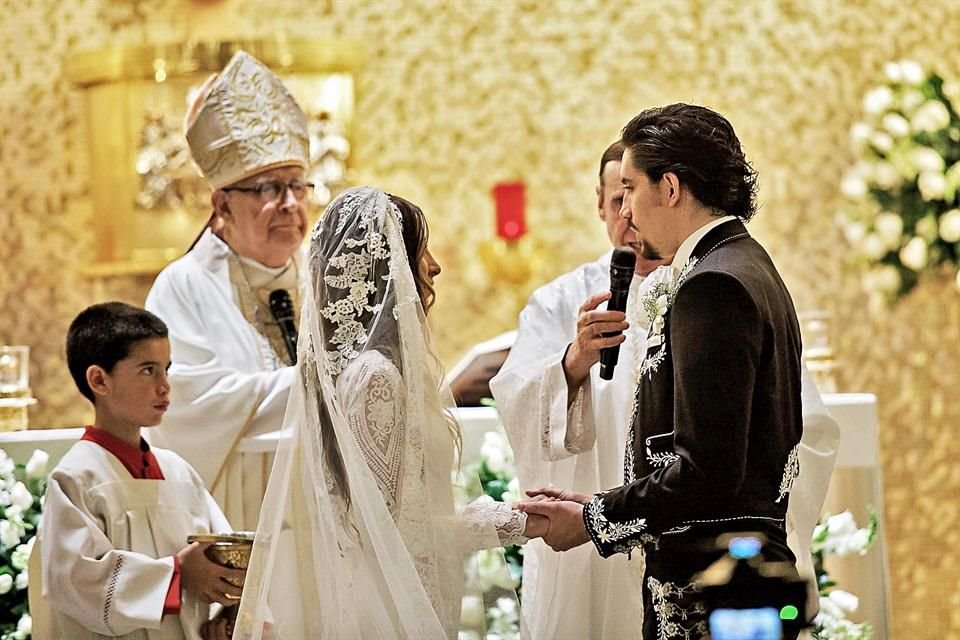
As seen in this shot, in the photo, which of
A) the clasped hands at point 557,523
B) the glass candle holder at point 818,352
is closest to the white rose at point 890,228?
the glass candle holder at point 818,352

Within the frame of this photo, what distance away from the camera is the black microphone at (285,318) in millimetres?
4645

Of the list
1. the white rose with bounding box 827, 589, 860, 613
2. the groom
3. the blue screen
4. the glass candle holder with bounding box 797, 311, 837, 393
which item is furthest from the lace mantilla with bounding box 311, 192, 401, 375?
the glass candle holder with bounding box 797, 311, 837, 393

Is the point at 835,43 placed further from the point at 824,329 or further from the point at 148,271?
the point at 148,271

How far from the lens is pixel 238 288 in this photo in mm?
4641

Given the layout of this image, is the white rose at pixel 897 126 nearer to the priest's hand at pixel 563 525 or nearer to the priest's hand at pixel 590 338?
the priest's hand at pixel 590 338

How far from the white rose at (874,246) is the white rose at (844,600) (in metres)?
3.47

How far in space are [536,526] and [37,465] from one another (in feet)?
6.07

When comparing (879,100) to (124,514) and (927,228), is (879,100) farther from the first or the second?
(124,514)

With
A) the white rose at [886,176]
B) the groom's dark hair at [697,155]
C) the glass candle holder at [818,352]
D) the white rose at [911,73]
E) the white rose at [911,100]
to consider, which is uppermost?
the white rose at [911,73]

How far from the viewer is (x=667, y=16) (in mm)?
7891

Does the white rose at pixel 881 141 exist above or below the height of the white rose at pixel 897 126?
below

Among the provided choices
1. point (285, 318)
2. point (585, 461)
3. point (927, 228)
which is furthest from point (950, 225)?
point (585, 461)

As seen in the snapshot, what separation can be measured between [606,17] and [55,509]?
210 inches

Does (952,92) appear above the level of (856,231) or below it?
above
